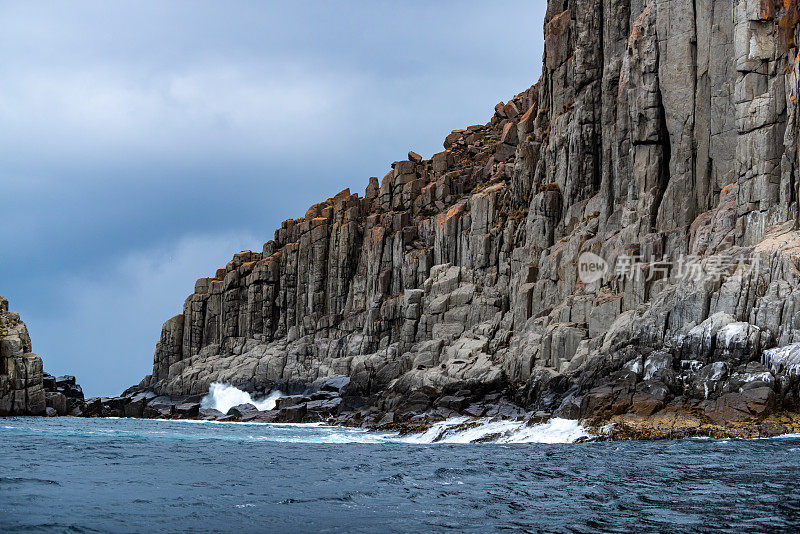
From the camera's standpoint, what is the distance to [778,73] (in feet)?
187

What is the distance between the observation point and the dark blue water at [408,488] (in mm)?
19578

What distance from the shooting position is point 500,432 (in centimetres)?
5103

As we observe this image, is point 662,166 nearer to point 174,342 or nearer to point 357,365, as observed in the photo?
point 357,365

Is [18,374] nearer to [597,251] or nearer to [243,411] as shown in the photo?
[243,411]

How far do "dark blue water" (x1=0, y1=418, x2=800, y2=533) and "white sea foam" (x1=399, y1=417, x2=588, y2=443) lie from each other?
15.7 ft

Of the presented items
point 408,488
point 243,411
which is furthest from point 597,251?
point 408,488

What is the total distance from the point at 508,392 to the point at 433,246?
38581 millimetres

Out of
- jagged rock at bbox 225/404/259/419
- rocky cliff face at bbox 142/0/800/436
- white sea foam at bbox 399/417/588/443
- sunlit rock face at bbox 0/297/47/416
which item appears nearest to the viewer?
white sea foam at bbox 399/417/588/443

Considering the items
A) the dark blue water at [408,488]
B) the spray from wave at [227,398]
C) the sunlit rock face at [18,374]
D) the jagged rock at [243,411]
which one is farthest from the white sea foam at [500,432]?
the spray from wave at [227,398]

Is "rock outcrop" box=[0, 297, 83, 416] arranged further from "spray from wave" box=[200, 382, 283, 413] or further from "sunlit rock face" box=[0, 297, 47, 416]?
"spray from wave" box=[200, 382, 283, 413]

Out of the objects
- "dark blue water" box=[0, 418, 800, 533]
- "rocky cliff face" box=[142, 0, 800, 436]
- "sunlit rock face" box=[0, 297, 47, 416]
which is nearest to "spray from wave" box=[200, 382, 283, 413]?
"rocky cliff face" box=[142, 0, 800, 436]

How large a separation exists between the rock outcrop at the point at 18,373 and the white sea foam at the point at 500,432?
4231 centimetres

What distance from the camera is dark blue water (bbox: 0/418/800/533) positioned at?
19.6 m

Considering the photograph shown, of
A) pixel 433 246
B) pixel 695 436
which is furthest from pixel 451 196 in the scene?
pixel 695 436
